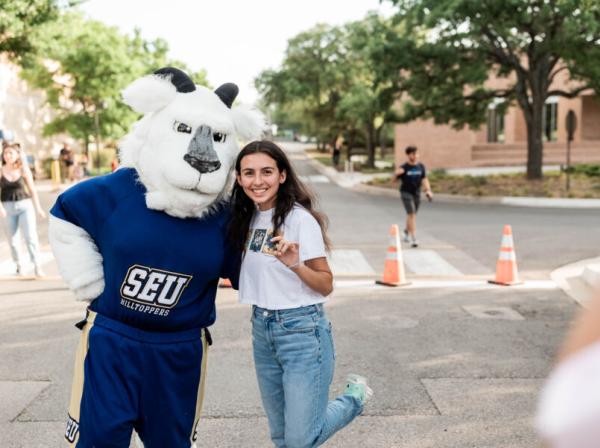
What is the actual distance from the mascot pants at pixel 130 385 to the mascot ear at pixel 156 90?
1.00 meters

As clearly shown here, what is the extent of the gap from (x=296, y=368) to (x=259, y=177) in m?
0.87

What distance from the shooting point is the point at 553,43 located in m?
20.5

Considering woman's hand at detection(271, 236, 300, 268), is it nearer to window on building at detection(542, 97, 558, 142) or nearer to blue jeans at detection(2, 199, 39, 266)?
blue jeans at detection(2, 199, 39, 266)

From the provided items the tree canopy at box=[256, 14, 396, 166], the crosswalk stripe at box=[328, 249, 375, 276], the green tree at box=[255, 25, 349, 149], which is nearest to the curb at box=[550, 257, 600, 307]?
the crosswalk stripe at box=[328, 249, 375, 276]

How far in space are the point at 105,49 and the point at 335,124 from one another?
776 inches

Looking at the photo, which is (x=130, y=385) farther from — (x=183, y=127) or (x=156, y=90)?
(x=156, y=90)

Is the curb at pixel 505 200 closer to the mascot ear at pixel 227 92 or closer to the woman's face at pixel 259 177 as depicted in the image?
the mascot ear at pixel 227 92

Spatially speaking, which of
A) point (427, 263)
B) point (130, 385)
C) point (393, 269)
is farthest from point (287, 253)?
point (427, 263)

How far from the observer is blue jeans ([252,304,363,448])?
9.97 feet

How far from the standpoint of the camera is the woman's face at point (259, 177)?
3.07 m

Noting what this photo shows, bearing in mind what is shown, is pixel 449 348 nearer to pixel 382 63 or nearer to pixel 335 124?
pixel 382 63

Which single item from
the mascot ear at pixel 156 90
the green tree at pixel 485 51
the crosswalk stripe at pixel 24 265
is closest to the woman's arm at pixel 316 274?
the mascot ear at pixel 156 90

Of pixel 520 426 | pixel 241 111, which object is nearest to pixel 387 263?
pixel 520 426

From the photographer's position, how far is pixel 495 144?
38656 millimetres
